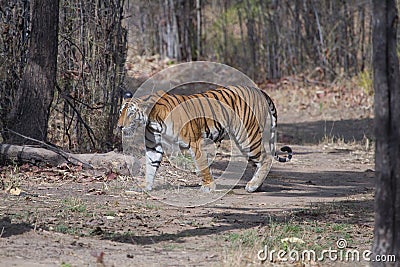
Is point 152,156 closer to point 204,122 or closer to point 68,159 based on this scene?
point 204,122

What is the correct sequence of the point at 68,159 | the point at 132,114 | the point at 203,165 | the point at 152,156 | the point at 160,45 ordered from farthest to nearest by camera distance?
1. the point at 160,45
2. the point at 68,159
3. the point at 152,156
4. the point at 203,165
5. the point at 132,114

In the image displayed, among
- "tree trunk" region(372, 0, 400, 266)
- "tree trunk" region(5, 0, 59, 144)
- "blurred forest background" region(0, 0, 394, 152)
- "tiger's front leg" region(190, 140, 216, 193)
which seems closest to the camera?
"tree trunk" region(372, 0, 400, 266)

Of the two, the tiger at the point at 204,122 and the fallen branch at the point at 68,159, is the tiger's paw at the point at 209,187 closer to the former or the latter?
the tiger at the point at 204,122

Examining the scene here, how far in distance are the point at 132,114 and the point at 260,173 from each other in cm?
156

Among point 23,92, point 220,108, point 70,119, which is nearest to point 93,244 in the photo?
point 220,108

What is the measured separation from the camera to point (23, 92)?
8617mm

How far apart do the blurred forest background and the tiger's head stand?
5.85ft

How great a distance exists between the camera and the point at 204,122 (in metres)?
7.89

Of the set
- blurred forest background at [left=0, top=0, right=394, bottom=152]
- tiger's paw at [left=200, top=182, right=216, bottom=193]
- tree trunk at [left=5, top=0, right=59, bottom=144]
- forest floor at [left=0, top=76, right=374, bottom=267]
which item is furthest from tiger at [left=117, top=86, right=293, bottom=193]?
blurred forest background at [left=0, top=0, right=394, bottom=152]

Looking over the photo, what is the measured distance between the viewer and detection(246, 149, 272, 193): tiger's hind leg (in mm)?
8070

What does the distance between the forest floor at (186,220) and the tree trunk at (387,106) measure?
97 cm

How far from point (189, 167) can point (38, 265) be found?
439 centimetres

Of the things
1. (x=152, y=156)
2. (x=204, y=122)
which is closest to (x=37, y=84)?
(x=152, y=156)

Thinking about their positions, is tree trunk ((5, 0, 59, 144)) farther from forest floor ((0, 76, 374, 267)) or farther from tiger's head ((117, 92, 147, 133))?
tiger's head ((117, 92, 147, 133))
